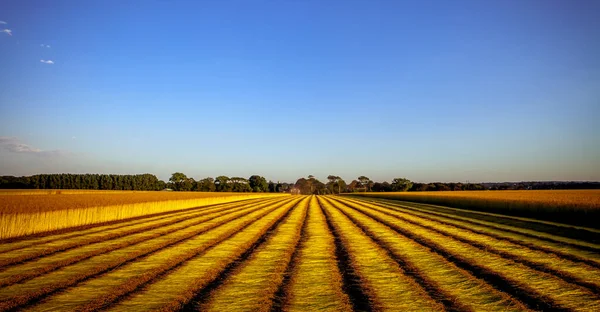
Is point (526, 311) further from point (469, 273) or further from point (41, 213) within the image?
point (41, 213)

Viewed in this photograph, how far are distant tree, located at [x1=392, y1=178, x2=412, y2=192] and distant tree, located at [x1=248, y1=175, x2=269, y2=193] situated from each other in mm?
55392

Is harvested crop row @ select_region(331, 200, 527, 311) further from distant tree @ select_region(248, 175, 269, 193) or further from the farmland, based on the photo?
distant tree @ select_region(248, 175, 269, 193)

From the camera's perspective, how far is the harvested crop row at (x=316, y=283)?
6102mm

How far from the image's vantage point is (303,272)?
8539 mm

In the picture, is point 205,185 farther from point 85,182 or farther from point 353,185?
point 353,185

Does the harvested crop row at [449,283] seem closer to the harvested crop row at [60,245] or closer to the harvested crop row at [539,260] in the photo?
the harvested crop row at [539,260]

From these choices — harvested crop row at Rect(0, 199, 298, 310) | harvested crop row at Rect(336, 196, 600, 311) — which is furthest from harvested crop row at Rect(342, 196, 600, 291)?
harvested crop row at Rect(0, 199, 298, 310)

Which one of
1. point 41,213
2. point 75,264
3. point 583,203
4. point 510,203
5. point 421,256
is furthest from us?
point 510,203

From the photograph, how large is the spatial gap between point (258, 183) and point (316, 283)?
495 ft

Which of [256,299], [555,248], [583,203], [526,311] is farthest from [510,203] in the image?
[256,299]

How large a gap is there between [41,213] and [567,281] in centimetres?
1910

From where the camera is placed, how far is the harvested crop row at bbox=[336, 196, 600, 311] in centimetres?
621

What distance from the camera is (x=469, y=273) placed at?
823 centimetres

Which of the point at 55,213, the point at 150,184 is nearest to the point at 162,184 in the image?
the point at 150,184
